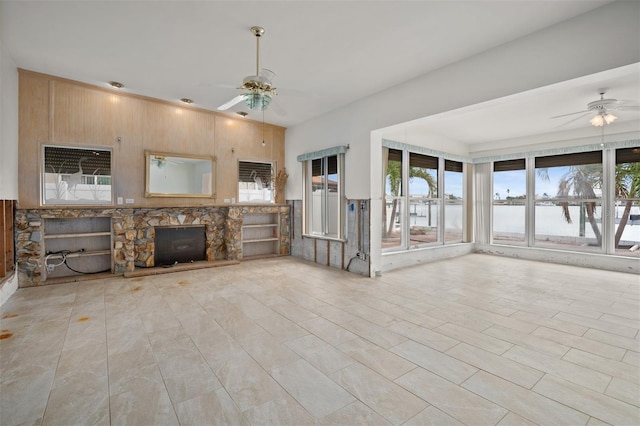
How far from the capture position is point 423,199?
23.1ft

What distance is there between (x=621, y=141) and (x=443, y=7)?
5.99 metres

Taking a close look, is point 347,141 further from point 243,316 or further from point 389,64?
point 243,316

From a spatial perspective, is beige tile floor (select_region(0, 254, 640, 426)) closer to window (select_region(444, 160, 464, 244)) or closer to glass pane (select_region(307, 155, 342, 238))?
glass pane (select_region(307, 155, 342, 238))

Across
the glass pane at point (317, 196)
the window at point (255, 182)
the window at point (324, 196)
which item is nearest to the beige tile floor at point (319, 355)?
the window at point (324, 196)

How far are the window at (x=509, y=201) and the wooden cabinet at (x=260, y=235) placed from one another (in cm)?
611

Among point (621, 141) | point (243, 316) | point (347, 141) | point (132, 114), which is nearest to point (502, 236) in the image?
point (621, 141)

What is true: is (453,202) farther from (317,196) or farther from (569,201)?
(317,196)

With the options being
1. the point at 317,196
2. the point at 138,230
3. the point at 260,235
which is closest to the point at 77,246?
the point at 138,230

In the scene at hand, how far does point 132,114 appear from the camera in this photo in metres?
5.38

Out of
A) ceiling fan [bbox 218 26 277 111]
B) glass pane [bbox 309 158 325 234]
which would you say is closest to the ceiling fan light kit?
glass pane [bbox 309 158 325 234]

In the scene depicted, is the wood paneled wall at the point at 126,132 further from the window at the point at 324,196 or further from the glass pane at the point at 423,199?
the glass pane at the point at 423,199

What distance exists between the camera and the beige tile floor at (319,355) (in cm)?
186

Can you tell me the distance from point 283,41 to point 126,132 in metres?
3.69

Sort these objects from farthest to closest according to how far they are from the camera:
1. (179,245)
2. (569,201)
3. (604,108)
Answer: (569,201) → (179,245) → (604,108)
